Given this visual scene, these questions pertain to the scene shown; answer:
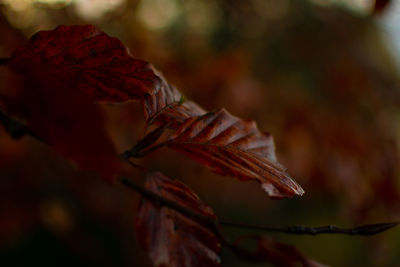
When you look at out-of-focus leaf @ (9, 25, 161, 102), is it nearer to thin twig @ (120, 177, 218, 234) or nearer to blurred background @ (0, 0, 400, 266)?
thin twig @ (120, 177, 218, 234)

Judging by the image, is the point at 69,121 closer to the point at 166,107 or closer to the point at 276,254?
the point at 166,107

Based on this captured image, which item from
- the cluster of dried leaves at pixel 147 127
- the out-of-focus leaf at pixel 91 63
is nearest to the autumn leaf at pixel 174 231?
the cluster of dried leaves at pixel 147 127

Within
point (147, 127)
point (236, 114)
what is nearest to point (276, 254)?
point (147, 127)

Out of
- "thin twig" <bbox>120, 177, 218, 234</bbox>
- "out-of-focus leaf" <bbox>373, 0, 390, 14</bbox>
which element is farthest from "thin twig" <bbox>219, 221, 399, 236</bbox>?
"out-of-focus leaf" <bbox>373, 0, 390, 14</bbox>

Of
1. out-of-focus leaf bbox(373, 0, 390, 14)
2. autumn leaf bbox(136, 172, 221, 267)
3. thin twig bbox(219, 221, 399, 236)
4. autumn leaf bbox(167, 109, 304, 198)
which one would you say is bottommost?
autumn leaf bbox(136, 172, 221, 267)

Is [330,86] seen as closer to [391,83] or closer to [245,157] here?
[391,83]

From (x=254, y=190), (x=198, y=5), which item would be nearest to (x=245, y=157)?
(x=254, y=190)

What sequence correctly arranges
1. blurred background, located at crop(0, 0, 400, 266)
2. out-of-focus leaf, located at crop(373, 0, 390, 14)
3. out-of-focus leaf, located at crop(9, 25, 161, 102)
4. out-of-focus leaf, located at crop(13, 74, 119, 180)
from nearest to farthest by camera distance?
out-of-focus leaf, located at crop(13, 74, 119, 180)
out-of-focus leaf, located at crop(9, 25, 161, 102)
out-of-focus leaf, located at crop(373, 0, 390, 14)
blurred background, located at crop(0, 0, 400, 266)
